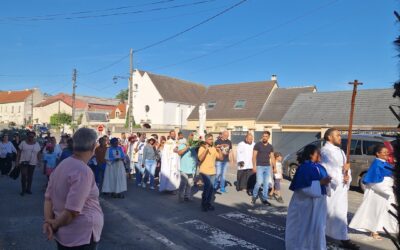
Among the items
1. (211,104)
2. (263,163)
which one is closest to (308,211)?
(263,163)

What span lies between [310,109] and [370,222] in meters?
24.4

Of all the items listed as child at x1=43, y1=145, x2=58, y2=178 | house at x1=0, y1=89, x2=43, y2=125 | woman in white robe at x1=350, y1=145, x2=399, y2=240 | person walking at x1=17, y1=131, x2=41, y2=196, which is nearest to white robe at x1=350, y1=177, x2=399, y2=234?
woman in white robe at x1=350, y1=145, x2=399, y2=240

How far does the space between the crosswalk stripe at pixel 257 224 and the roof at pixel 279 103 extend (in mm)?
29763

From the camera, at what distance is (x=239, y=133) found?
94.2 feet

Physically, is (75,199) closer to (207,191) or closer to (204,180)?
(207,191)

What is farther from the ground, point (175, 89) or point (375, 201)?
point (175, 89)

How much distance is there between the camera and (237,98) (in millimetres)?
43562

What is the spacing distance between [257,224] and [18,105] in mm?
93052

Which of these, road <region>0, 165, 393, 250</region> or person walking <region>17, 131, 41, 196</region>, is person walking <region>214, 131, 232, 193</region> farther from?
person walking <region>17, 131, 41, 196</region>

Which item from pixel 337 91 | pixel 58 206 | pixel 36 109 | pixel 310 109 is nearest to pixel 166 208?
pixel 58 206

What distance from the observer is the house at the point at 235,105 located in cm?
4028

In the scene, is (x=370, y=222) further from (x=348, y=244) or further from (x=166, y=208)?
(x=166, y=208)

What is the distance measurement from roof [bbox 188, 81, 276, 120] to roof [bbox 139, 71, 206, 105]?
177 inches

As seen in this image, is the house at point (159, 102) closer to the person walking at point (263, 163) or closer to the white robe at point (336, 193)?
the person walking at point (263, 163)
